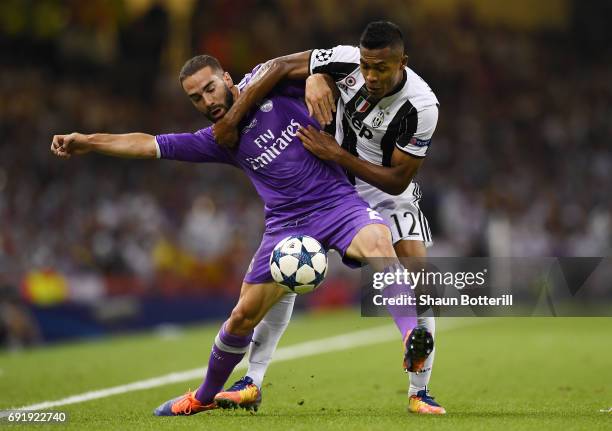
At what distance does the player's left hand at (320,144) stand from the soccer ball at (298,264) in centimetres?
55

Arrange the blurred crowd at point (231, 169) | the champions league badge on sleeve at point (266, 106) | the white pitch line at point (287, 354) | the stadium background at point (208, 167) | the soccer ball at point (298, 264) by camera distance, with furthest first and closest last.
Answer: the blurred crowd at point (231, 169) → the stadium background at point (208, 167) → the white pitch line at point (287, 354) → the champions league badge on sleeve at point (266, 106) → the soccer ball at point (298, 264)

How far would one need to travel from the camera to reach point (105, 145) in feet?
21.7

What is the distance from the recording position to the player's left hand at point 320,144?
6.48 m

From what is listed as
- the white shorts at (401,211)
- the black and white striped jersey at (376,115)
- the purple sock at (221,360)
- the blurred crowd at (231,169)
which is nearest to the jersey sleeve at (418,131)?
the black and white striped jersey at (376,115)

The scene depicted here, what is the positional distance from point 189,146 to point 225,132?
31 centimetres

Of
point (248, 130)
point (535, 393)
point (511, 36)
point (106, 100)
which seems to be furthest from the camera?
point (511, 36)

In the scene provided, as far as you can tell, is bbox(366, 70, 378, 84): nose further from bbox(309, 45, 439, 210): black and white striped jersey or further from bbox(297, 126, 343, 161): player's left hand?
bbox(297, 126, 343, 161): player's left hand

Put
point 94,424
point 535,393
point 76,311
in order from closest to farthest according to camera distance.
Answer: point 94,424
point 535,393
point 76,311

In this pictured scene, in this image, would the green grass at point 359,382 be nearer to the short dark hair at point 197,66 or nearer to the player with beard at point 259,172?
the player with beard at point 259,172

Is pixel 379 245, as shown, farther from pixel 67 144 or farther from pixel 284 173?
pixel 67 144

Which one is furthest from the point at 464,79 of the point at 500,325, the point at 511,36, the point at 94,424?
the point at 94,424

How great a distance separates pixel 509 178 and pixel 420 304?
15291 mm

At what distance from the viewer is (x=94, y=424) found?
236 inches

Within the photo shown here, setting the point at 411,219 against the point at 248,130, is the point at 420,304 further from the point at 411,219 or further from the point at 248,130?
the point at 248,130
